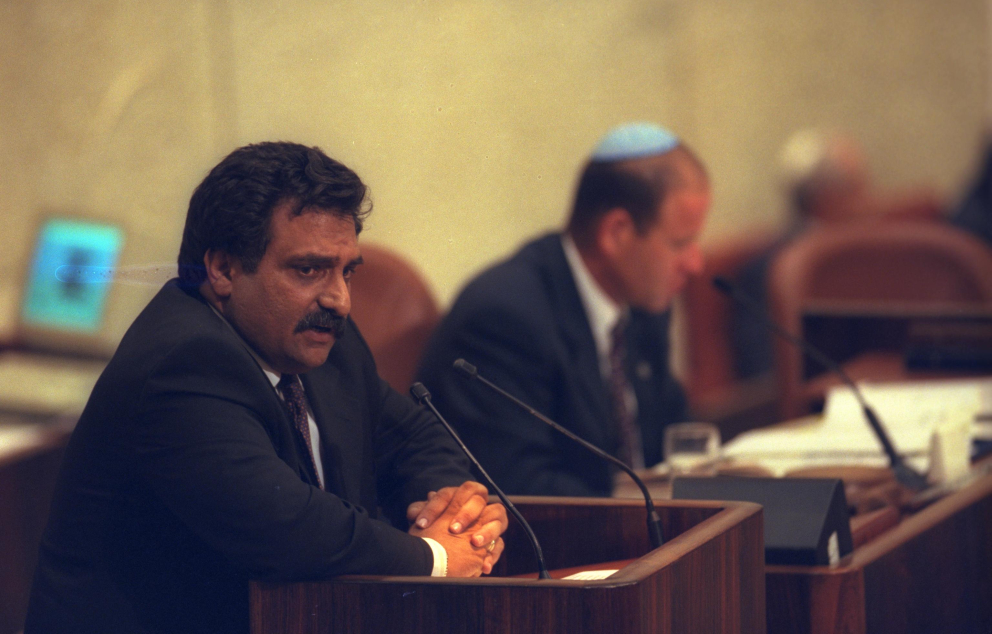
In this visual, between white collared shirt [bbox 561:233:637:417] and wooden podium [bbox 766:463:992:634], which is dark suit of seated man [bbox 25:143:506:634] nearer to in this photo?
wooden podium [bbox 766:463:992:634]

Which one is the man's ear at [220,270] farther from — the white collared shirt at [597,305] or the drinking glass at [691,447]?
the white collared shirt at [597,305]

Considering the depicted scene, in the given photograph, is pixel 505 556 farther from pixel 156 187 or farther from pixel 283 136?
pixel 156 187

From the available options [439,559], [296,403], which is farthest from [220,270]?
[439,559]

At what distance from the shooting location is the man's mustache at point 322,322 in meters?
1.57

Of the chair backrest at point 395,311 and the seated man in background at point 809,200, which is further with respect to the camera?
the seated man in background at point 809,200

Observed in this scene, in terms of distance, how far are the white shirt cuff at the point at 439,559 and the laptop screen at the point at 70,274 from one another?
0.77 m

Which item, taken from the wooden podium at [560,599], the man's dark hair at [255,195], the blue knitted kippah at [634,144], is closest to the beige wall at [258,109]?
the man's dark hair at [255,195]

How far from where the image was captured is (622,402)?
117 inches

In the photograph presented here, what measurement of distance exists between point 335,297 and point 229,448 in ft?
0.83

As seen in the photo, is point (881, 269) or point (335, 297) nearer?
point (335, 297)

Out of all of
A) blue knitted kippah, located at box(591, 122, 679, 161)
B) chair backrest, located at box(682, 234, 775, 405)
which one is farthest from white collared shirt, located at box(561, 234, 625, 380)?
chair backrest, located at box(682, 234, 775, 405)

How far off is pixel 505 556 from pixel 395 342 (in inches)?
46.0

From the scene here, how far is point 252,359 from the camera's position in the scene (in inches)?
59.7

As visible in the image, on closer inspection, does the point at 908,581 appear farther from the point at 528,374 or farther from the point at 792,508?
the point at 528,374
